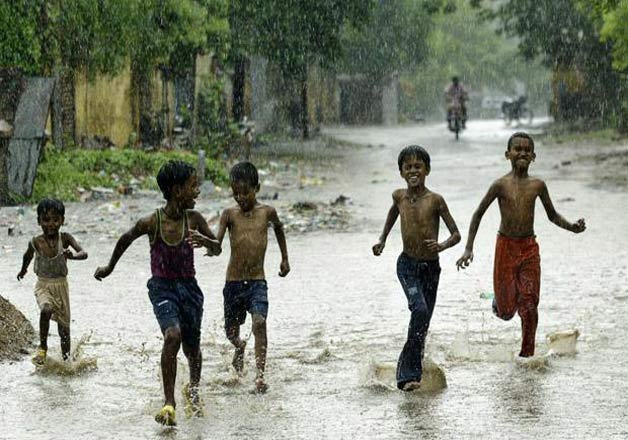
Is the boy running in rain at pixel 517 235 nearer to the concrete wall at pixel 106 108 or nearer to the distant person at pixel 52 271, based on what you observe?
the distant person at pixel 52 271

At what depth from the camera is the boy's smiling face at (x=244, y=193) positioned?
23.0 ft

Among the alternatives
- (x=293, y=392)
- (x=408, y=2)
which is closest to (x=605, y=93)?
(x=408, y=2)

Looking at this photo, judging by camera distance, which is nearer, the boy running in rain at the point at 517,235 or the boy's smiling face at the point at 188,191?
the boy's smiling face at the point at 188,191

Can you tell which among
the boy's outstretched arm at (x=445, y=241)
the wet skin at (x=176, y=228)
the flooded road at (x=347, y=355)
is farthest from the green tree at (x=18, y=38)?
the wet skin at (x=176, y=228)

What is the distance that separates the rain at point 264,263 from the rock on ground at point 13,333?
0.02 m

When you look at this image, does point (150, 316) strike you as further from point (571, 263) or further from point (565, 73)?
point (565, 73)

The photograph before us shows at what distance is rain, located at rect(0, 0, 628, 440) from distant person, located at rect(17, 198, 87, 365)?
0.01 m

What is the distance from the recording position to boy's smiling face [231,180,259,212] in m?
7.01

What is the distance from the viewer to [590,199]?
1780 cm

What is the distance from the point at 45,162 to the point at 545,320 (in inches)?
477

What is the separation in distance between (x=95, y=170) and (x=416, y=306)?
1387 cm

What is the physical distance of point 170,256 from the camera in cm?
637

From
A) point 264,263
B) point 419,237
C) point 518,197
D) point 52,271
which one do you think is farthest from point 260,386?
point 264,263

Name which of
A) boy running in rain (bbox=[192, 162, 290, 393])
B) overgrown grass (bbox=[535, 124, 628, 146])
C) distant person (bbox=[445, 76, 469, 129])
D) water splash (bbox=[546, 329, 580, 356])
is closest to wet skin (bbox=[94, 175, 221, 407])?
boy running in rain (bbox=[192, 162, 290, 393])
